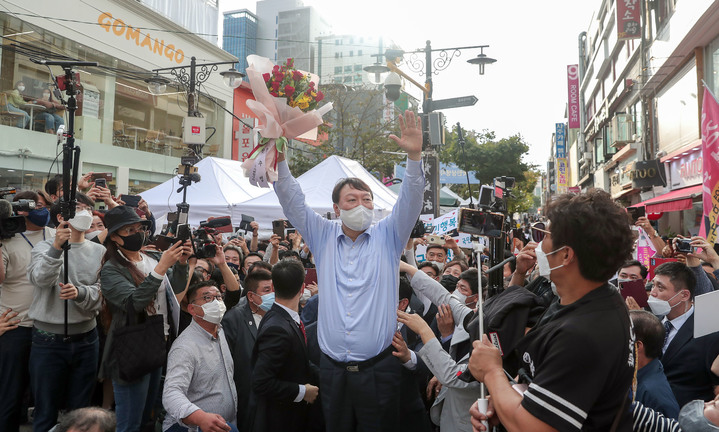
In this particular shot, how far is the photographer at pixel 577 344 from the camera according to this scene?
163 centimetres

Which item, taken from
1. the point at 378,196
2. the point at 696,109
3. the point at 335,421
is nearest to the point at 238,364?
the point at 335,421

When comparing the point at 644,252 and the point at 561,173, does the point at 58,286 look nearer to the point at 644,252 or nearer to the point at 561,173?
the point at 644,252

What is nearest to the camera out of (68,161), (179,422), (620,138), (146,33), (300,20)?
(179,422)

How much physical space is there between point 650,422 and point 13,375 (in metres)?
4.38

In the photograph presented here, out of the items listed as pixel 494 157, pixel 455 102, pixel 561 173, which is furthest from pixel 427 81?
pixel 561 173

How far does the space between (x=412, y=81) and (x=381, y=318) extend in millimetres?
9146

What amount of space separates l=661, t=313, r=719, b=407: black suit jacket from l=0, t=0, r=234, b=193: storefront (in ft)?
42.4

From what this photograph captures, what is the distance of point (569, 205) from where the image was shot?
1.88 metres

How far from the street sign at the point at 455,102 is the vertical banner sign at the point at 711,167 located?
482 centimetres

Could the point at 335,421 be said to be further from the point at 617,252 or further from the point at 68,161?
the point at 68,161

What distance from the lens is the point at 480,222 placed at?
2.54m

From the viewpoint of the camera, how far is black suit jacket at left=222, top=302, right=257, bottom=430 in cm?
402

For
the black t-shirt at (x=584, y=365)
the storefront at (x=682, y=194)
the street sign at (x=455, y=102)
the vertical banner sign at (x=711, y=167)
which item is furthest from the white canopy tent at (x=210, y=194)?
the storefront at (x=682, y=194)

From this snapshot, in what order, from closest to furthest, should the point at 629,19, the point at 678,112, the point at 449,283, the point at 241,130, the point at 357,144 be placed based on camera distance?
the point at 449,283 → the point at 678,112 → the point at 629,19 → the point at 241,130 → the point at 357,144
